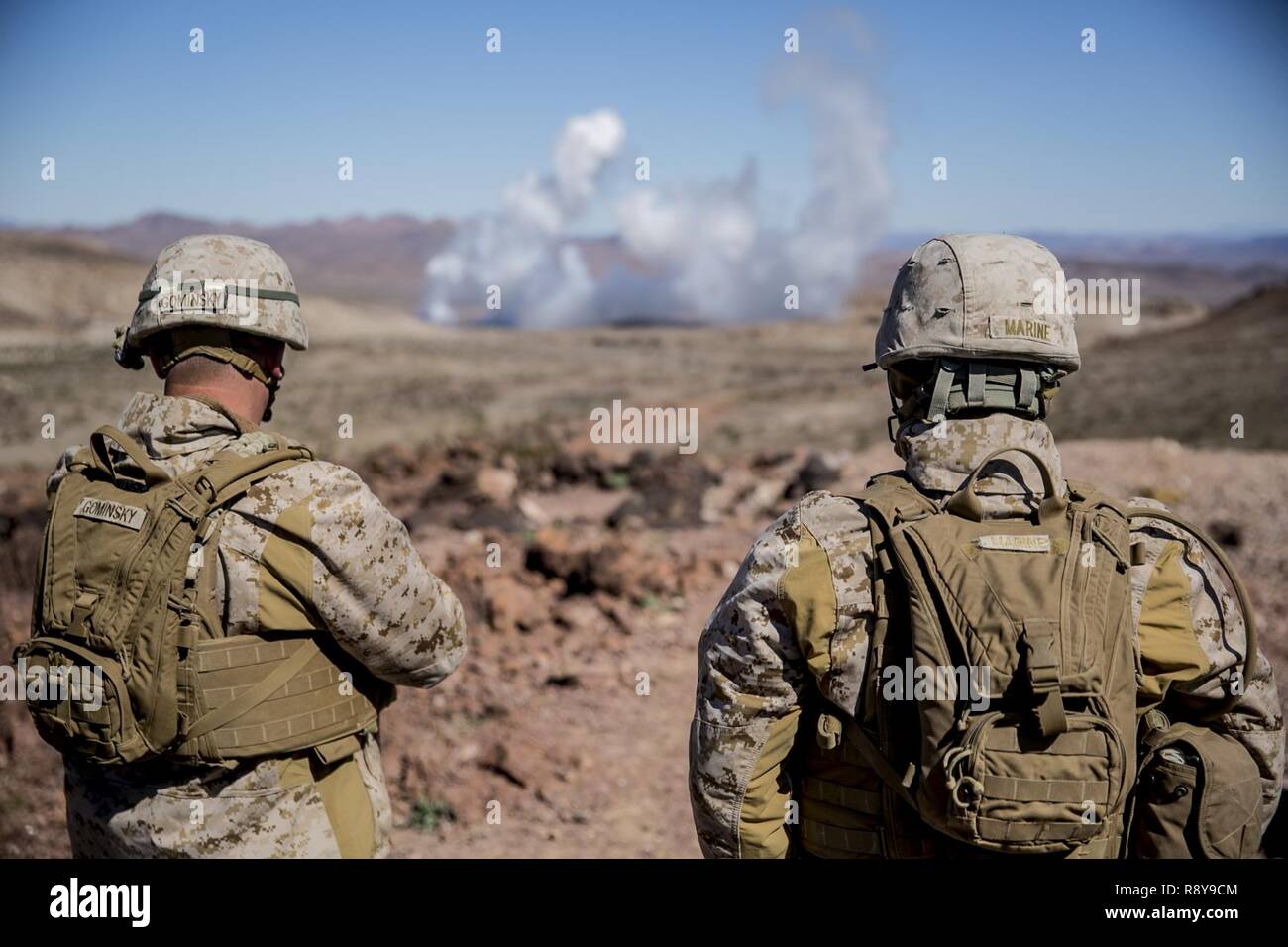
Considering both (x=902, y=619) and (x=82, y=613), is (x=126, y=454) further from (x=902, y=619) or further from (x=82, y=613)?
(x=902, y=619)

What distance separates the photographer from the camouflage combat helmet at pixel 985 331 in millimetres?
2219

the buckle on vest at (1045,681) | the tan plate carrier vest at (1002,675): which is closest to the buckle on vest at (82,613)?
the tan plate carrier vest at (1002,675)

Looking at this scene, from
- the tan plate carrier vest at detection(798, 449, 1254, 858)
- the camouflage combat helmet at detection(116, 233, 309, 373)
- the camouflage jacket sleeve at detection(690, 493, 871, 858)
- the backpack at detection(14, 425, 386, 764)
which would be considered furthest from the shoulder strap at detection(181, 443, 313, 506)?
the tan plate carrier vest at detection(798, 449, 1254, 858)

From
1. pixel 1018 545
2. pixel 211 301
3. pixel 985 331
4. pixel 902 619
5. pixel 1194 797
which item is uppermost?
pixel 211 301

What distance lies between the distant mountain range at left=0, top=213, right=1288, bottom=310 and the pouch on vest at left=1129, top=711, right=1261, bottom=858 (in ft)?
285

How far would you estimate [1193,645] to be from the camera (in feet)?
7.02

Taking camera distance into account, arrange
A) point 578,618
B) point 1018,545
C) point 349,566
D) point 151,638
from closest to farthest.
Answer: point 1018,545 < point 151,638 < point 349,566 < point 578,618

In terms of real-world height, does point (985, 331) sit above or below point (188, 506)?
above

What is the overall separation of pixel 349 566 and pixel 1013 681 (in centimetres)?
141

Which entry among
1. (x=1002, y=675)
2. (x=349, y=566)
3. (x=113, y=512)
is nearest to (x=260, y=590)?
(x=349, y=566)

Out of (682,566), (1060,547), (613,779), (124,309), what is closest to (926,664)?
(1060,547)

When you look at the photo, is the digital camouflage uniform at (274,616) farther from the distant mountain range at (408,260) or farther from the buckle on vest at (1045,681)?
the distant mountain range at (408,260)

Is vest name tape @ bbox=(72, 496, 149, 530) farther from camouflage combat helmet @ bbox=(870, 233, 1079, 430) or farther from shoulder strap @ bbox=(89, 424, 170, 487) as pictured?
camouflage combat helmet @ bbox=(870, 233, 1079, 430)
